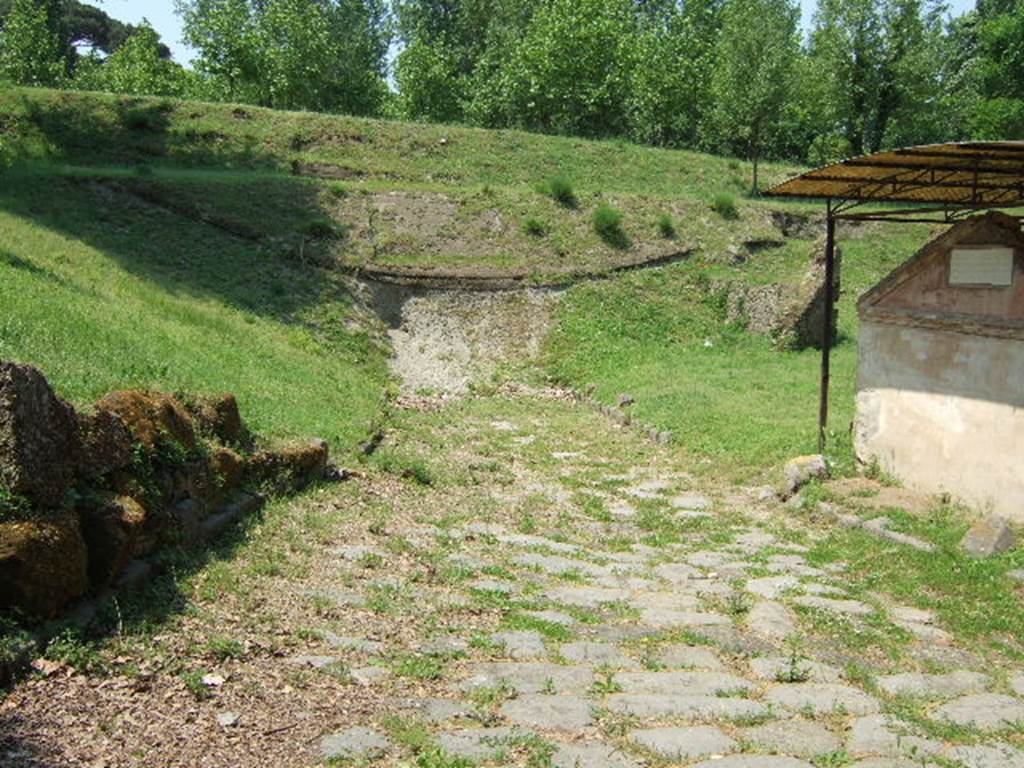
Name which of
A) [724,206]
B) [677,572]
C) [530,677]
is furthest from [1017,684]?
[724,206]

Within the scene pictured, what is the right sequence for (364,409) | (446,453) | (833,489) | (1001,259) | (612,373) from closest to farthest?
(1001,259) < (833,489) < (446,453) < (364,409) < (612,373)

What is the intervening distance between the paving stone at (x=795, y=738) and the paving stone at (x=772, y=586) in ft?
7.76

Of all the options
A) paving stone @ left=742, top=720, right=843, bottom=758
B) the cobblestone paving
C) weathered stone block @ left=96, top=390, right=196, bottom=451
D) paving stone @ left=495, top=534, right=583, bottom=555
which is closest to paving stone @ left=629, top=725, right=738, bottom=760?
the cobblestone paving

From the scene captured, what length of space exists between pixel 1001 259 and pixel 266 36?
36.6m

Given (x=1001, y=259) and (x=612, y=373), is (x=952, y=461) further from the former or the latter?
(x=612, y=373)

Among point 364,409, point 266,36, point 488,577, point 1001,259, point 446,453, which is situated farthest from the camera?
point 266,36

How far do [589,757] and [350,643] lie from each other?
70.0 inches

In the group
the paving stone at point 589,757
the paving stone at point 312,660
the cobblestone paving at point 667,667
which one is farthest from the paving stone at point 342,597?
the paving stone at point 589,757

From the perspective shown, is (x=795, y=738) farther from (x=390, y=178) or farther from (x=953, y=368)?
(x=390, y=178)

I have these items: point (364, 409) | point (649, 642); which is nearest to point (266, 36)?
point (364, 409)

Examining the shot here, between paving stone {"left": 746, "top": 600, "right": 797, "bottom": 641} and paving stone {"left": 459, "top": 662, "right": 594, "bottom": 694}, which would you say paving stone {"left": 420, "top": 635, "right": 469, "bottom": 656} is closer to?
paving stone {"left": 459, "top": 662, "right": 594, "bottom": 694}

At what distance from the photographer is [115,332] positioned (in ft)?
35.8

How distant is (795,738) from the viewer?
4777 millimetres

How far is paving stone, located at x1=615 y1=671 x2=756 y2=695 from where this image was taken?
532 cm
